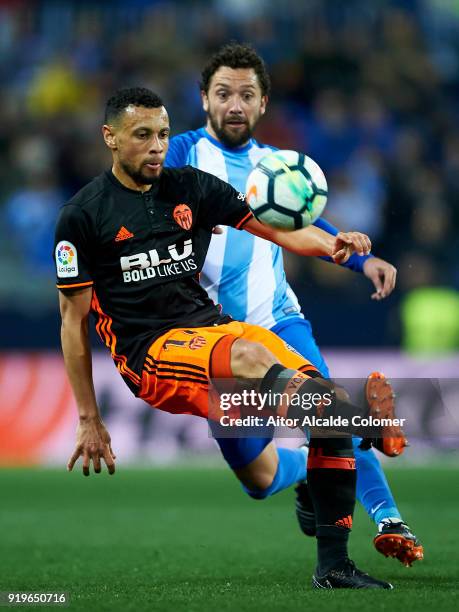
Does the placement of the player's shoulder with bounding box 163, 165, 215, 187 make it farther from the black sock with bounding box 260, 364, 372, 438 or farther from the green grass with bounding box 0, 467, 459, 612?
the green grass with bounding box 0, 467, 459, 612

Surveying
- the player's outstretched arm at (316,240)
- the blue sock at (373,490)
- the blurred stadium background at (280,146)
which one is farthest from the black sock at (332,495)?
the blurred stadium background at (280,146)

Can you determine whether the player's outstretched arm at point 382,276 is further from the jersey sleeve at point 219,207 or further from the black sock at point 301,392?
the black sock at point 301,392

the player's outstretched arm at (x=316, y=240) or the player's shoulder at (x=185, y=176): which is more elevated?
the player's shoulder at (x=185, y=176)

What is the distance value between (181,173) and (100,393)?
7069 millimetres

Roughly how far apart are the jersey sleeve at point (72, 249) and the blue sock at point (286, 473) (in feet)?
6.52

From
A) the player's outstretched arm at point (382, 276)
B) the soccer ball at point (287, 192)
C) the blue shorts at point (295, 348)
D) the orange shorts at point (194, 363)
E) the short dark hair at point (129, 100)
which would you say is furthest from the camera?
the blue shorts at point (295, 348)

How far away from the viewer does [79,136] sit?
1497cm

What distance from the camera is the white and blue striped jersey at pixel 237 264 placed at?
21.5 feet

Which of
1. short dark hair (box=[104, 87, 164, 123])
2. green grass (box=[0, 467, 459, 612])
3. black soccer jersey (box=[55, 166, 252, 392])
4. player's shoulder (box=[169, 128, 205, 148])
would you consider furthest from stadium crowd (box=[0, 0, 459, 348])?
short dark hair (box=[104, 87, 164, 123])

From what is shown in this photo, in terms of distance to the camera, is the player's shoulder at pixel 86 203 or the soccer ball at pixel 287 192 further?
the player's shoulder at pixel 86 203

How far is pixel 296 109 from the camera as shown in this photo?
15195 millimetres

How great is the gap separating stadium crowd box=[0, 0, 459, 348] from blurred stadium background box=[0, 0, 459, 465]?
0.07ft

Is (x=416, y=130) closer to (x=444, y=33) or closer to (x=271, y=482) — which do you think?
(x=444, y=33)

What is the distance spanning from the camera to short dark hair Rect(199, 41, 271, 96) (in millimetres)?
6645
